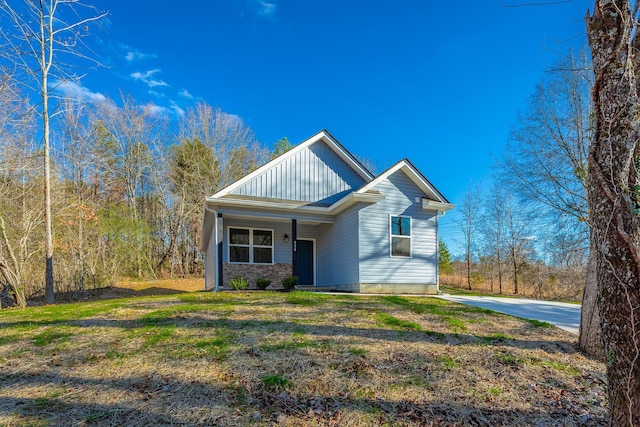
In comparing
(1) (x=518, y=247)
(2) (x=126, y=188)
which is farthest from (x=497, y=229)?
(2) (x=126, y=188)

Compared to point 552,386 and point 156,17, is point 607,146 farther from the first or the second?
point 156,17

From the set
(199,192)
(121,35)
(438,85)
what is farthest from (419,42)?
(199,192)

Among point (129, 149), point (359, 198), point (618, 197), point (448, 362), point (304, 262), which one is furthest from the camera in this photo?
point (129, 149)

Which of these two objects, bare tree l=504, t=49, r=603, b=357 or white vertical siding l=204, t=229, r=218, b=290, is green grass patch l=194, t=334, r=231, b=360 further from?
bare tree l=504, t=49, r=603, b=357

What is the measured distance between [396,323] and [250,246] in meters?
7.63

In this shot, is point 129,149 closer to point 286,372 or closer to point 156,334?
point 156,334

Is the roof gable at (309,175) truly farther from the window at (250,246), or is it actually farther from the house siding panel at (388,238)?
the house siding panel at (388,238)

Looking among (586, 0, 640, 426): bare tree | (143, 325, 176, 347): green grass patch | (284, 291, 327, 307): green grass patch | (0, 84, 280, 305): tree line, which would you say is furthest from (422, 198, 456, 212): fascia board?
(0, 84, 280, 305): tree line

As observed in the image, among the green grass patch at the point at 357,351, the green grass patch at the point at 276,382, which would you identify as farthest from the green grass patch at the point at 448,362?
the green grass patch at the point at 276,382

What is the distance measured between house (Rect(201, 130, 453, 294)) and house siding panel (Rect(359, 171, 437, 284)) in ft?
0.11

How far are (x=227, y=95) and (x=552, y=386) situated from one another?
21.6 m

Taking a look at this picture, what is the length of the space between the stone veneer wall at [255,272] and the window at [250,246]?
198 mm

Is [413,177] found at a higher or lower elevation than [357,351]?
higher

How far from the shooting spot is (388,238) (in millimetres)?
11227
